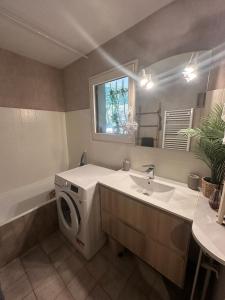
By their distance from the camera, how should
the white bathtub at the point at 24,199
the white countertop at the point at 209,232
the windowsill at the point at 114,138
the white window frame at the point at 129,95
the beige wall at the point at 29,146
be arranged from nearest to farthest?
the white countertop at the point at 209,232
the white window frame at the point at 129,95
the windowsill at the point at 114,138
the white bathtub at the point at 24,199
the beige wall at the point at 29,146

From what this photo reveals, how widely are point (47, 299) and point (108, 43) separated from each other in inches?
105

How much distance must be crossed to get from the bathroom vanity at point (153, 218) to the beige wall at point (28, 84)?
1.74 metres

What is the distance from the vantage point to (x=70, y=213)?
1.50 meters

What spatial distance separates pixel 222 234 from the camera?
68 cm

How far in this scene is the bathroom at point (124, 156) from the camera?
1012 mm

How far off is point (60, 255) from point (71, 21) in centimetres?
249

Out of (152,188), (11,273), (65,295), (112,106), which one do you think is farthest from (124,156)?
(11,273)

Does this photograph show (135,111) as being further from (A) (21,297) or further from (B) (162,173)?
(A) (21,297)

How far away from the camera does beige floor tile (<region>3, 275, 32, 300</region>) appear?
1156 millimetres

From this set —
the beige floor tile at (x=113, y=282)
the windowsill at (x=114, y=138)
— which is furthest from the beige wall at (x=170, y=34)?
the beige floor tile at (x=113, y=282)

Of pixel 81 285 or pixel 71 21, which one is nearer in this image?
pixel 81 285

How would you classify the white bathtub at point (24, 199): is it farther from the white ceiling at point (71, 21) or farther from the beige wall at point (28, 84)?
the white ceiling at point (71, 21)

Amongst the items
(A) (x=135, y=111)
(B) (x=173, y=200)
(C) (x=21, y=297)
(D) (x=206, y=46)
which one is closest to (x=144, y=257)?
(B) (x=173, y=200)

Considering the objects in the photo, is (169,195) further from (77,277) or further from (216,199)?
(77,277)
